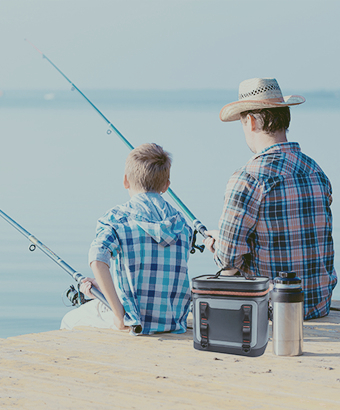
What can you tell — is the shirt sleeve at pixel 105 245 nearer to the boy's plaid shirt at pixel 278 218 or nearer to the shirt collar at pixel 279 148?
the boy's plaid shirt at pixel 278 218

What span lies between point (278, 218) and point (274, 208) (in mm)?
46

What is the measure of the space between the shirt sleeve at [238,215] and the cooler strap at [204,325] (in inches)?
15.4

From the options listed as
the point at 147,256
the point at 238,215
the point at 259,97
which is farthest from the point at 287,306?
the point at 259,97

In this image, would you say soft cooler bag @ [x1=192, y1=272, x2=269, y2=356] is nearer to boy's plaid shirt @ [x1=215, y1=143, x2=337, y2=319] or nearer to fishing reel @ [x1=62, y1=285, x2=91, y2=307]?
boy's plaid shirt @ [x1=215, y1=143, x2=337, y2=319]

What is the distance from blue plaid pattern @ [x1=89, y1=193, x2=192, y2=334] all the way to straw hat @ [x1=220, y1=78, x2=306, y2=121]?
0.56m

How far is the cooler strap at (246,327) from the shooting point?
226 cm

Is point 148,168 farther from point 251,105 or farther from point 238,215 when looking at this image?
point 251,105

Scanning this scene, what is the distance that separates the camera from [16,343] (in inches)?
101

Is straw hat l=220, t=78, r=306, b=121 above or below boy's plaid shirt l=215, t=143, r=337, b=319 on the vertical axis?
above

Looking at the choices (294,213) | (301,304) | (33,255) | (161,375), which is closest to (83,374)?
(161,375)

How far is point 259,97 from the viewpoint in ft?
9.26

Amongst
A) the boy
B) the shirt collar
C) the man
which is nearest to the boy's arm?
the boy

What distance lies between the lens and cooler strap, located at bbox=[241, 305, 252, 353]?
7.42ft

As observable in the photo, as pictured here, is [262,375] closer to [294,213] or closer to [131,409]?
[131,409]
